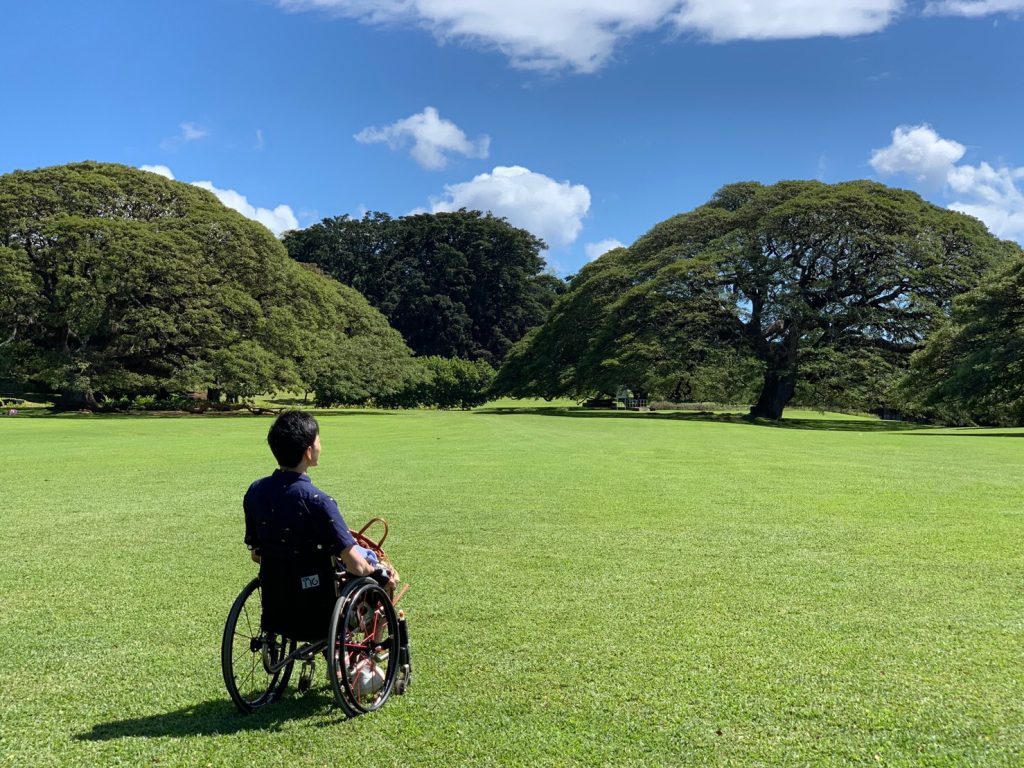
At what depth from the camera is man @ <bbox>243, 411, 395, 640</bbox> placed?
3.53 metres

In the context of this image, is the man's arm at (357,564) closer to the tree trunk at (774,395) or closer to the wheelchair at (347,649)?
the wheelchair at (347,649)

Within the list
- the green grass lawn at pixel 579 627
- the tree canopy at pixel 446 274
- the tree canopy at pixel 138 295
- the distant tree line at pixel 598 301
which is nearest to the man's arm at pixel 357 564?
the green grass lawn at pixel 579 627

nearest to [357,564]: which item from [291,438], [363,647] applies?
[363,647]

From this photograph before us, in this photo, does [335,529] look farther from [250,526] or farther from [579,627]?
[579,627]

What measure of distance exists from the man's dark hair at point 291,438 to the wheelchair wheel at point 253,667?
65 cm

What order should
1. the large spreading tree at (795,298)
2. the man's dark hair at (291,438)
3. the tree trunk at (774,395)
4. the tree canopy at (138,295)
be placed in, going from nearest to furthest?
the man's dark hair at (291,438)
the large spreading tree at (795,298)
the tree canopy at (138,295)
the tree trunk at (774,395)

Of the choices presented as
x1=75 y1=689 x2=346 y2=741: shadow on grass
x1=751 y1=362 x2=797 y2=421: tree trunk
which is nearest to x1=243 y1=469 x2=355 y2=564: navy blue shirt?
x1=75 y1=689 x2=346 y2=741: shadow on grass

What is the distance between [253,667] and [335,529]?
44.2 inches

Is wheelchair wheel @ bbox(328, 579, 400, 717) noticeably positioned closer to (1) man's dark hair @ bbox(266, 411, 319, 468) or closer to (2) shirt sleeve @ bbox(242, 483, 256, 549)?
(2) shirt sleeve @ bbox(242, 483, 256, 549)

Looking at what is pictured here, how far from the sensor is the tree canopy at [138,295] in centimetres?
3612

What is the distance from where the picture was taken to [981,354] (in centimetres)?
2488

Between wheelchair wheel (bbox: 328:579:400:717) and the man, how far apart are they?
142mm

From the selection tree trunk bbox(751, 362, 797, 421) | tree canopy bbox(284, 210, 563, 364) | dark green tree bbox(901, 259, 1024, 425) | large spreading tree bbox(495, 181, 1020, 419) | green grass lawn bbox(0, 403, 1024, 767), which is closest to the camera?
green grass lawn bbox(0, 403, 1024, 767)

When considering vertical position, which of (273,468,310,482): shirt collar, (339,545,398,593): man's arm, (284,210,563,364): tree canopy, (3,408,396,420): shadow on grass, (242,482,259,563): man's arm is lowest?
(3,408,396,420): shadow on grass
